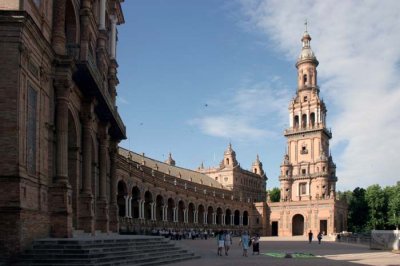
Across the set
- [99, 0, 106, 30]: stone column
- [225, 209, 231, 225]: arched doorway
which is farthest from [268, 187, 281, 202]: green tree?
[99, 0, 106, 30]: stone column

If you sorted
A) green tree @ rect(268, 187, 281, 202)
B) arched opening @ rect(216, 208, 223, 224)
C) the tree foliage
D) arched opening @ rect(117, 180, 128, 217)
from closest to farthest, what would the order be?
1. arched opening @ rect(117, 180, 128, 217)
2. arched opening @ rect(216, 208, 223, 224)
3. the tree foliage
4. green tree @ rect(268, 187, 281, 202)

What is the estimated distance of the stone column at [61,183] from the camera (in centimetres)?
2250

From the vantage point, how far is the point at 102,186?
34250 millimetres

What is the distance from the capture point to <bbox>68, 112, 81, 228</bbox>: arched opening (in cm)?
2700

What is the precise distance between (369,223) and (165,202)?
49.6m

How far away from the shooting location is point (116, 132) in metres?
39.2

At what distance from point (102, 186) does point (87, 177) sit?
5.27 meters

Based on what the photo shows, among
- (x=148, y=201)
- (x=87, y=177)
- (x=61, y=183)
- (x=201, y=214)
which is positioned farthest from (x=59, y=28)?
(x=201, y=214)

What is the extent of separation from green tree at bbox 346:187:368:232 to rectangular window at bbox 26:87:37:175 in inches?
3640

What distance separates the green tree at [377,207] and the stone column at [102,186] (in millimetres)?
77771

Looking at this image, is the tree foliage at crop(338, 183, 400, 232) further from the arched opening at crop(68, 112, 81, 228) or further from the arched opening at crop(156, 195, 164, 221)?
the arched opening at crop(68, 112, 81, 228)

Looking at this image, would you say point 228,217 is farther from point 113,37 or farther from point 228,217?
point 113,37

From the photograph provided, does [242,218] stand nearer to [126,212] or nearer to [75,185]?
[126,212]

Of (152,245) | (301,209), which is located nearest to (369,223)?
(301,209)
